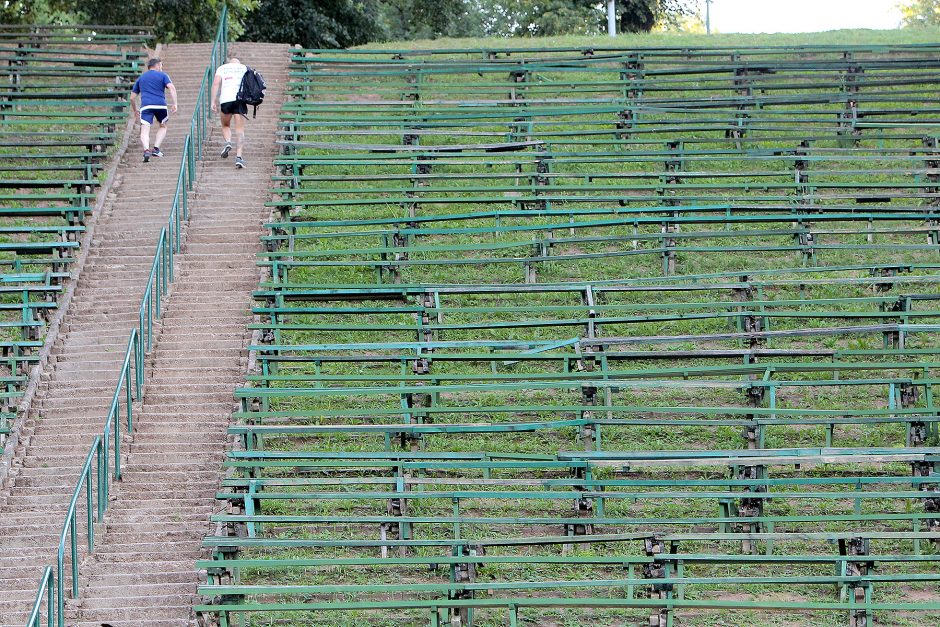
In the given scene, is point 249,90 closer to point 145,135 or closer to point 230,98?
point 230,98

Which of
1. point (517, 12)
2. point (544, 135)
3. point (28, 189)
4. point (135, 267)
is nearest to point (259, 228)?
point (135, 267)

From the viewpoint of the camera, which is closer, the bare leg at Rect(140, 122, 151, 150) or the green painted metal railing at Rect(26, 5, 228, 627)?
the green painted metal railing at Rect(26, 5, 228, 627)

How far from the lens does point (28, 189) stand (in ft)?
61.0

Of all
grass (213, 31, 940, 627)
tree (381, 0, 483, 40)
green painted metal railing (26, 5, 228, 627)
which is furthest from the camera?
tree (381, 0, 483, 40)

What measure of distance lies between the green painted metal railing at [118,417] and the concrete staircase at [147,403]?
13 centimetres

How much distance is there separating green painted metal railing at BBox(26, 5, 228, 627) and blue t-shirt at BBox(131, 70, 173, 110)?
514 millimetres

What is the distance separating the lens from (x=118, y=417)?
1319 centimetres

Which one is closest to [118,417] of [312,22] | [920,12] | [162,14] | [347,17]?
[162,14]

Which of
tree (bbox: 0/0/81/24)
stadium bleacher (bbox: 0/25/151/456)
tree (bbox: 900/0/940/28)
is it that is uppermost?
tree (bbox: 900/0/940/28)

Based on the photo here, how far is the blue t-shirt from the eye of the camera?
1853 cm

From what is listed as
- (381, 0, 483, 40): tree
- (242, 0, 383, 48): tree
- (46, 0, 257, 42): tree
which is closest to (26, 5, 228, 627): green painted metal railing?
(46, 0, 257, 42): tree

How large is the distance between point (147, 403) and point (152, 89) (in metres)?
6.02

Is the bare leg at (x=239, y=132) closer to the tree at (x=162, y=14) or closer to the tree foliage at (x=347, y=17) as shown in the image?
the tree foliage at (x=347, y=17)

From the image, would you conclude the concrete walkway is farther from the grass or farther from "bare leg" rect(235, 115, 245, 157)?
the grass
